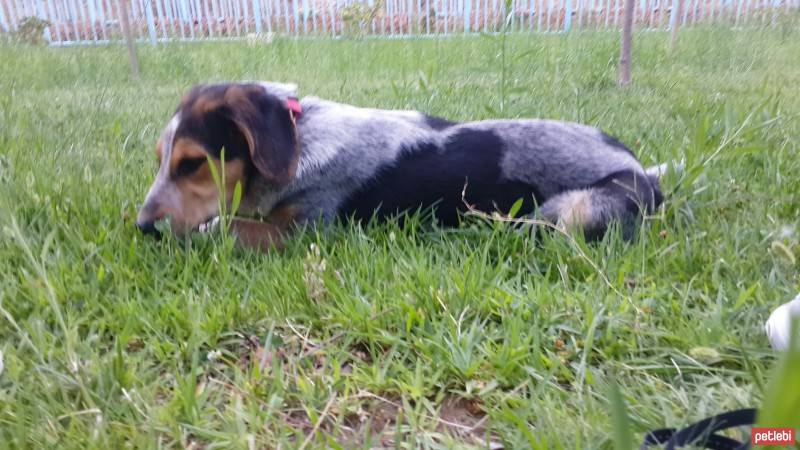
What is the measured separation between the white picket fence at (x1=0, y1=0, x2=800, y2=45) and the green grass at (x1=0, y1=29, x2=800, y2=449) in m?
10.5

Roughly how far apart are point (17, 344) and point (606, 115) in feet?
13.4

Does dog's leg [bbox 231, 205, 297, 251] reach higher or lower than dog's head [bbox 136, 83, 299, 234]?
lower

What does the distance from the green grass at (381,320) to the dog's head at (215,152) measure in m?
0.20

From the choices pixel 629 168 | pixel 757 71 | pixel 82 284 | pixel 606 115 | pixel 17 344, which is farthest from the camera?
pixel 757 71

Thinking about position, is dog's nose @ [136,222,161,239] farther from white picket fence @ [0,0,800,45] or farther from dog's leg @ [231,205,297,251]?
white picket fence @ [0,0,800,45]

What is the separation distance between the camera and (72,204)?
279cm

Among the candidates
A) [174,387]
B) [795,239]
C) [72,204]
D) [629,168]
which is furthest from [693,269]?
[72,204]

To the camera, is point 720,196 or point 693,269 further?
point 720,196

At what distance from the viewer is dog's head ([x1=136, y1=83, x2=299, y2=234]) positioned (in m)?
2.63

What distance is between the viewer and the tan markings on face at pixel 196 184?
2.66 metres

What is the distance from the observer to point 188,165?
2.67m

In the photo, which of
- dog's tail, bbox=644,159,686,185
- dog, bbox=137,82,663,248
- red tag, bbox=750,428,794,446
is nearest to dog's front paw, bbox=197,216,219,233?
dog, bbox=137,82,663,248

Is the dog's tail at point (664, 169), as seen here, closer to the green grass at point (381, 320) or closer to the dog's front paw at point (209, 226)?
the green grass at point (381, 320)

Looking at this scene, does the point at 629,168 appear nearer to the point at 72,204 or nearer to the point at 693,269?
the point at 693,269
